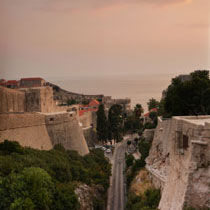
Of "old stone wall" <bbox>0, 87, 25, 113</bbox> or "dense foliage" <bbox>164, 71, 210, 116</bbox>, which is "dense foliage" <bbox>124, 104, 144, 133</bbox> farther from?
"dense foliage" <bbox>164, 71, 210, 116</bbox>

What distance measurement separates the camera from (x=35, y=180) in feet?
38.0

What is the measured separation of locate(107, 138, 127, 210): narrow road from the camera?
62.7 ft

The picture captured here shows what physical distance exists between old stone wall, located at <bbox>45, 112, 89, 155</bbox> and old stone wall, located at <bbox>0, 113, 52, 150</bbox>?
514 millimetres

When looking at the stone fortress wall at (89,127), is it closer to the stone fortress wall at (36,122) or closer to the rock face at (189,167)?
the stone fortress wall at (36,122)

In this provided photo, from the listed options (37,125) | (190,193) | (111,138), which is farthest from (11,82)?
(190,193)

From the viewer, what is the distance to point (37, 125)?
19547 millimetres

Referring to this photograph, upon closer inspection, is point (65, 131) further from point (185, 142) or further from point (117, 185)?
point (185, 142)

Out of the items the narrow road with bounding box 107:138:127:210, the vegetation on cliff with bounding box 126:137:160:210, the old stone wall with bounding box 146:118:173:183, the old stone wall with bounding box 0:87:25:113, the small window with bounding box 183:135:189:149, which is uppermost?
the old stone wall with bounding box 0:87:25:113

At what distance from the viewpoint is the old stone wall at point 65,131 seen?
20.6m

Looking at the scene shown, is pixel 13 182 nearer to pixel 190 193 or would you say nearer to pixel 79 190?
pixel 79 190

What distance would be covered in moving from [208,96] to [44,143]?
34.7 feet

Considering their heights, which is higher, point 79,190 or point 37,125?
point 37,125

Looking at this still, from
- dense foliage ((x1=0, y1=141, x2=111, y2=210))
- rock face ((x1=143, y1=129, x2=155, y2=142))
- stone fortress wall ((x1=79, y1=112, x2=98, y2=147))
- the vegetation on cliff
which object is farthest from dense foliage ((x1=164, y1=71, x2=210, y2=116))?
stone fortress wall ((x1=79, y1=112, x2=98, y2=147))

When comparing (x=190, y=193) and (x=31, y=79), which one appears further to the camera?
(x=31, y=79)
